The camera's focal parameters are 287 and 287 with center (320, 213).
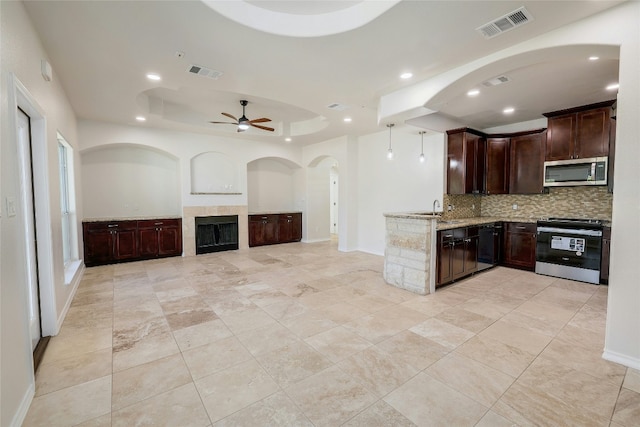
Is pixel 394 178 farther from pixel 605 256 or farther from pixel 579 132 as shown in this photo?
pixel 605 256

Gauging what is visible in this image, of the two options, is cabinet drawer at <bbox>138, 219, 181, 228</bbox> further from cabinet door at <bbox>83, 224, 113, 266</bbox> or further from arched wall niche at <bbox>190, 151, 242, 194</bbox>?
arched wall niche at <bbox>190, 151, 242, 194</bbox>

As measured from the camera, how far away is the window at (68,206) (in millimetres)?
4719

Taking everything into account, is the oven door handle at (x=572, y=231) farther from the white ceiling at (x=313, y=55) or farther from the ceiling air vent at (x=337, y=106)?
the ceiling air vent at (x=337, y=106)

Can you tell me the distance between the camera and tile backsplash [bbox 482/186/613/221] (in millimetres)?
4902

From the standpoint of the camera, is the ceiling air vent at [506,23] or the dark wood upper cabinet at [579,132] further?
the dark wood upper cabinet at [579,132]

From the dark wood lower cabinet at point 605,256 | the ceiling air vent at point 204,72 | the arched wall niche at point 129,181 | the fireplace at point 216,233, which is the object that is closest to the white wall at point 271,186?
the fireplace at point 216,233

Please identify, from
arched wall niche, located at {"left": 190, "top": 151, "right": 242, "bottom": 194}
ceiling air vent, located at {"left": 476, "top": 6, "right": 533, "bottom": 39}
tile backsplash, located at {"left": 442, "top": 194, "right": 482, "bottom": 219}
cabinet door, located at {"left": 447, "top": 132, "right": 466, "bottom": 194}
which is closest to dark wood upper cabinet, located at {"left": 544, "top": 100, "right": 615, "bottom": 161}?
cabinet door, located at {"left": 447, "top": 132, "right": 466, "bottom": 194}

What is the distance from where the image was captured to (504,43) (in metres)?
2.86

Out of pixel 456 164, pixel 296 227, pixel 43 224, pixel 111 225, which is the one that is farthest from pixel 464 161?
pixel 111 225

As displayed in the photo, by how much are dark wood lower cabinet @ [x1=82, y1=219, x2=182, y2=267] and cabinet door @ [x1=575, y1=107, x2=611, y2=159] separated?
25.6ft

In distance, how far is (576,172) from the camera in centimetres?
470

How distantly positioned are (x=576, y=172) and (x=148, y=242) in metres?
8.14

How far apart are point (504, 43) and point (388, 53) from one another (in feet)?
3.70

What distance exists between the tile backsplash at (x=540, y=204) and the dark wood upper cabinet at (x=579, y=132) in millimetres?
811
